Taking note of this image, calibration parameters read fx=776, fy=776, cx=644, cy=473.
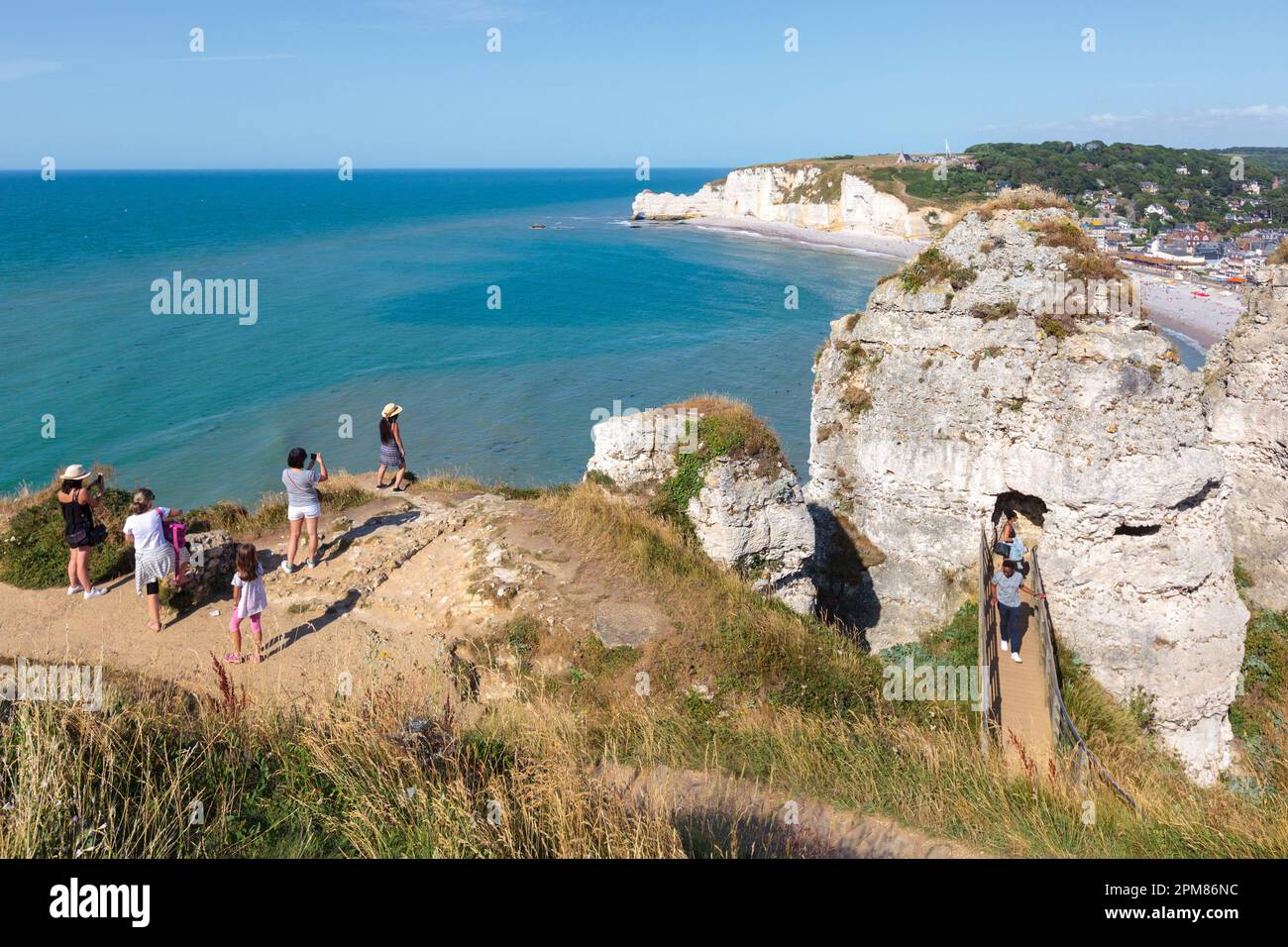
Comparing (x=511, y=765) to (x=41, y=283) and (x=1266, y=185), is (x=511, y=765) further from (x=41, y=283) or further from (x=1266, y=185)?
(x=1266, y=185)

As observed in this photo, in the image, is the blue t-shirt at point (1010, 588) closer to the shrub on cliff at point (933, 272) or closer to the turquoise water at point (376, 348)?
the shrub on cliff at point (933, 272)

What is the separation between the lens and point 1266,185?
111750mm

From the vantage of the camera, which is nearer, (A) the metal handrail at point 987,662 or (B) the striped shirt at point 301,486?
(A) the metal handrail at point 987,662

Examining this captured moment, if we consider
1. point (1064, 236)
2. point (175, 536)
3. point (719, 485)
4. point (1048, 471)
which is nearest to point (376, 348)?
point (175, 536)

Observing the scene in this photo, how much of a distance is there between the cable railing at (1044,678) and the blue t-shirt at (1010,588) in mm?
402

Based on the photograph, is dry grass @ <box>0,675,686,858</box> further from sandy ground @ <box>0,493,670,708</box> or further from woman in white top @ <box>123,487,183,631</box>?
woman in white top @ <box>123,487,183,631</box>

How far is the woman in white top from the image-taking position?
411 inches

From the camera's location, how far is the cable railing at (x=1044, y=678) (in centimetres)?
903

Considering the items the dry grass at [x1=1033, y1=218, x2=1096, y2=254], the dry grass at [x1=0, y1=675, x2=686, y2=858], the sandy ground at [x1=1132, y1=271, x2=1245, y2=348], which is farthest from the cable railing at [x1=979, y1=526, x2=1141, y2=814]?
the sandy ground at [x1=1132, y1=271, x2=1245, y2=348]

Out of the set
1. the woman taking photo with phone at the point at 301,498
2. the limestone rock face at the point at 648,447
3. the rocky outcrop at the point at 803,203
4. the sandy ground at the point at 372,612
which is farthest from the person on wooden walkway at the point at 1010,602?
the rocky outcrop at the point at 803,203

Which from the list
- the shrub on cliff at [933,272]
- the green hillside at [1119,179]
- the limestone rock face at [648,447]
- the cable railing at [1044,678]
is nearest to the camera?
the cable railing at [1044,678]

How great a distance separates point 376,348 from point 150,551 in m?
45.6

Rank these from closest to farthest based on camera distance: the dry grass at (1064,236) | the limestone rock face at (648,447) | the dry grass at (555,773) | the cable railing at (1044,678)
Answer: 1. the dry grass at (555,773)
2. the cable railing at (1044,678)
3. the limestone rock face at (648,447)
4. the dry grass at (1064,236)
